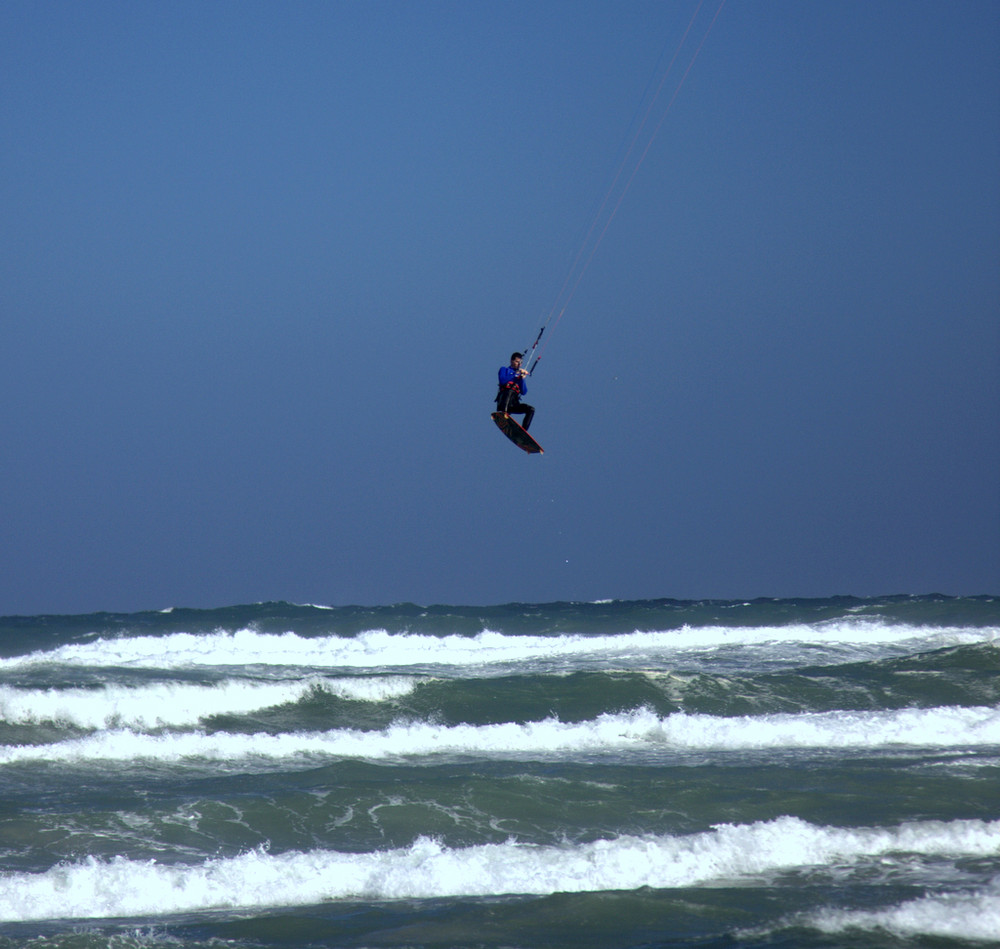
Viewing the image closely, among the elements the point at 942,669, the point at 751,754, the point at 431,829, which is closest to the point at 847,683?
the point at 942,669

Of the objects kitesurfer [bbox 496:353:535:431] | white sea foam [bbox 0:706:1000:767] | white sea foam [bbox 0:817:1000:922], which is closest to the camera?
white sea foam [bbox 0:817:1000:922]

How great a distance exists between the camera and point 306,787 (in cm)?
1108

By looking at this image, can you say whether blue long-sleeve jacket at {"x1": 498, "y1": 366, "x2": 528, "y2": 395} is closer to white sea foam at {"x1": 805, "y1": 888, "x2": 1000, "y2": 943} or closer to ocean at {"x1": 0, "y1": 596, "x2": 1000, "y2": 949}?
ocean at {"x1": 0, "y1": 596, "x2": 1000, "y2": 949}

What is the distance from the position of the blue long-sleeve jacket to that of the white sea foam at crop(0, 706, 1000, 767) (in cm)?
471

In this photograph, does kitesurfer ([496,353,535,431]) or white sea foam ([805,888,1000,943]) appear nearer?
white sea foam ([805,888,1000,943])

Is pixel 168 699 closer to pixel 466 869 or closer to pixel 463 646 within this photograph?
pixel 466 869

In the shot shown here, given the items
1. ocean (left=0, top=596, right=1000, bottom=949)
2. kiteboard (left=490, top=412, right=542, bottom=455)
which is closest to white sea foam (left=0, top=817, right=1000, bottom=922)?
ocean (left=0, top=596, right=1000, bottom=949)

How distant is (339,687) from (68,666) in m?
6.81

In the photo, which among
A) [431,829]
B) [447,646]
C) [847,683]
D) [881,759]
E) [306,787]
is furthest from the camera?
[447,646]

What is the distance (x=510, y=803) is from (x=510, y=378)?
660cm

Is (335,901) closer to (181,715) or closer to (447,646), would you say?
(181,715)

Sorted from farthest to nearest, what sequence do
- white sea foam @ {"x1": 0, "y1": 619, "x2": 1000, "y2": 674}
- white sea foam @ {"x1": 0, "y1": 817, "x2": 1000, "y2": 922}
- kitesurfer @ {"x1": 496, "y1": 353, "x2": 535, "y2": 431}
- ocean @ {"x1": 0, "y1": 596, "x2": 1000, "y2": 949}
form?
white sea foam @ {"x1": 0, "y1": 619, "x2": 1000, "y2": 674}, kitesurfer @ {"x1": 496, "y1": 353, "x2": 535, "y2": 431}, white sea foam @ {"x1": 0, "y1": 817, "x2": 1000, "y2": 922}, ocean @ {"x1": 0, "y1": 596, "x2": 1000, "y2": 949}

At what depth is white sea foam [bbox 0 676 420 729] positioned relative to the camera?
1562cm

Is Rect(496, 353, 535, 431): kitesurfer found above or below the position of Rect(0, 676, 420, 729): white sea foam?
above
